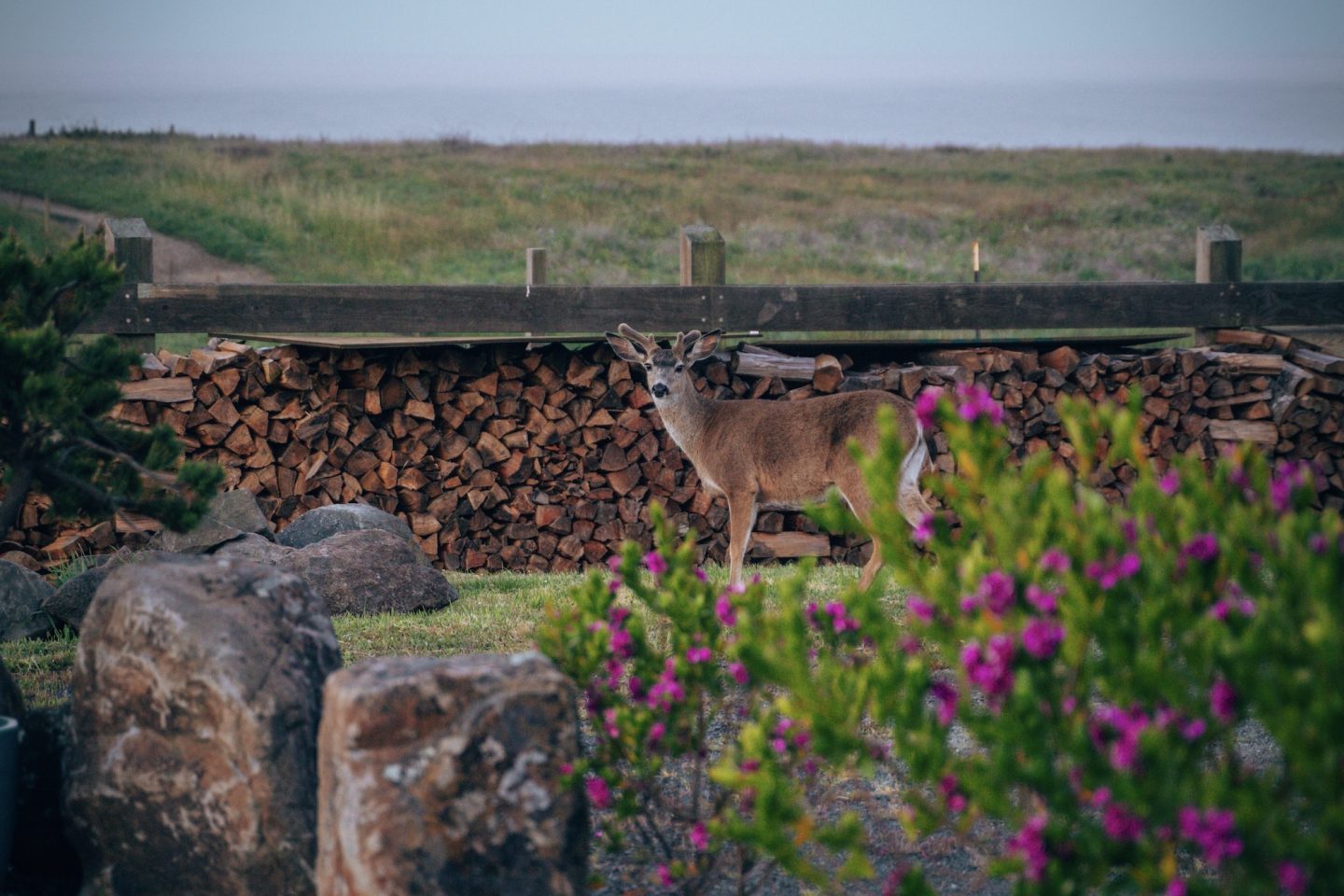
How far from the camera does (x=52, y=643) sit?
6.74 meters

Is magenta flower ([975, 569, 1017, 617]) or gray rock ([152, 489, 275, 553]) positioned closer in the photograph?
magenta flower ([975, 569, 1017, 617])


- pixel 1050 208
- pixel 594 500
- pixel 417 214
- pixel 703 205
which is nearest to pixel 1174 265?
pixel 1050 208

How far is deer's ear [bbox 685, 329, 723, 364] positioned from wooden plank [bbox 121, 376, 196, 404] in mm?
3340

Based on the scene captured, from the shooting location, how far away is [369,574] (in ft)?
25.0

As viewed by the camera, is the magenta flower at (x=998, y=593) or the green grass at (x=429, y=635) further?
the green grass at (x=429, y=635)

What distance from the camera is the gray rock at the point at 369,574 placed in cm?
749

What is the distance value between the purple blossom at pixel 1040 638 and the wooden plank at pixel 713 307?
6809mm

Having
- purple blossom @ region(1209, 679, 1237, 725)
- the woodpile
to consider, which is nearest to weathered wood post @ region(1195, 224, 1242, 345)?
the woodpile

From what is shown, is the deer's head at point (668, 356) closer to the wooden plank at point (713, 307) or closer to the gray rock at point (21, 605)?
the wooden plank at point (713, 307)

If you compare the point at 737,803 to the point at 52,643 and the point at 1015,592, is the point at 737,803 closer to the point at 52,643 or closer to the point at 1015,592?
the point at 1015,592

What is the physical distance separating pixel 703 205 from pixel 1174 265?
11.4 meters

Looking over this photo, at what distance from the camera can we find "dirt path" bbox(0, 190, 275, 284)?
80.3 ft

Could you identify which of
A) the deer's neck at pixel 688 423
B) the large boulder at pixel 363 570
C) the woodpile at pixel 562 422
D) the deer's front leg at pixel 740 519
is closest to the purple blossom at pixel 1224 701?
the large boulder at pixel 363 570

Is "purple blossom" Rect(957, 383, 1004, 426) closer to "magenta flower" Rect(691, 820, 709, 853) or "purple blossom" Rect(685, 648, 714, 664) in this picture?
"purple blossom" Rect(685, 648, 714, 664)
